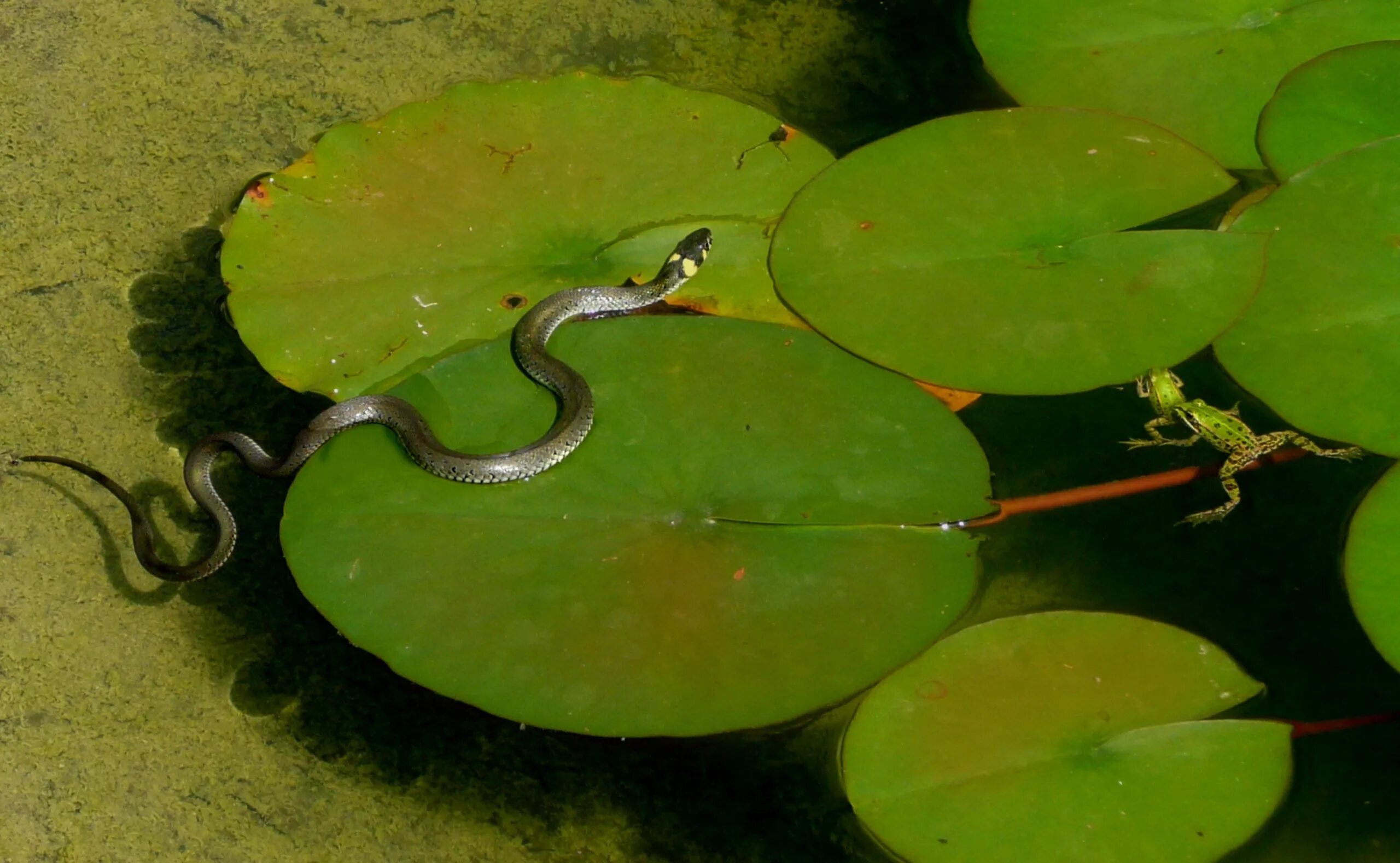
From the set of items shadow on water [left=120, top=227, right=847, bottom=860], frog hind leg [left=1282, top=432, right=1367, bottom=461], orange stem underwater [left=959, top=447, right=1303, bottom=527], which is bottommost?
shadow on water [left=120, top=227, right=847, bottom=860]

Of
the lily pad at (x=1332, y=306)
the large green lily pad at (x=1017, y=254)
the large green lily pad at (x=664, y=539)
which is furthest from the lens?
the large green lily pad at (x=1017, y=254)

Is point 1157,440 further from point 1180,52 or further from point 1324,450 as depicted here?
point 1180,52

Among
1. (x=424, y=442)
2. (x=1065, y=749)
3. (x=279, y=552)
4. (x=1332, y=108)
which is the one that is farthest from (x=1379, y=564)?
(x=279, y=552)

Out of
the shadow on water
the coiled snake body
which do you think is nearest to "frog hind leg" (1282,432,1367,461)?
the shadow on water

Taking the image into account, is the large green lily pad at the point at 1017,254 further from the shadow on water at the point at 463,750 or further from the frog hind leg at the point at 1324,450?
the shadow on water at the point at 463,750

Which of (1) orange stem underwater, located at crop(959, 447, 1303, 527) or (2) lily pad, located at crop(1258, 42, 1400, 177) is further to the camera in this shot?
(2) lily pad, located at crop(1258, 42, 1400, 177)

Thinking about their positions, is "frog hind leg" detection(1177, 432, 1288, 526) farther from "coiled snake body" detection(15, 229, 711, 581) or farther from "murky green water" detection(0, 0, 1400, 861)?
"coiled snake body" detection(15, 229, 711, 581)

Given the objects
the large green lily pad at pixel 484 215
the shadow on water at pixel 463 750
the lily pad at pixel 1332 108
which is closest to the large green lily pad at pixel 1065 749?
the shadow on water at pixel 463 750

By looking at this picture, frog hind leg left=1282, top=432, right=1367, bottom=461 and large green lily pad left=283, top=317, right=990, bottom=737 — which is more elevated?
frog hind leg left=1282, top=432, right=1367, bottom=461
